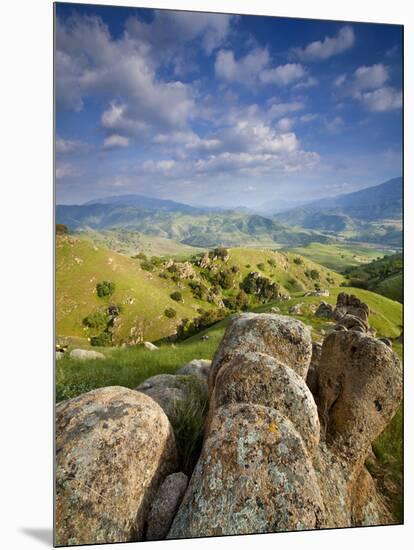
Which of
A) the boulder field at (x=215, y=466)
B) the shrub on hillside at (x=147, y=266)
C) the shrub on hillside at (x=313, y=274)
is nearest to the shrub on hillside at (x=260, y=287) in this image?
the shrub on hillside at (x=313, y=274)

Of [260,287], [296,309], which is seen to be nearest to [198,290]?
[260,287]

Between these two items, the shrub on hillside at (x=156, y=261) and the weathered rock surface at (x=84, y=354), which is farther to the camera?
the shrub on hillside at (x=156, y=261)

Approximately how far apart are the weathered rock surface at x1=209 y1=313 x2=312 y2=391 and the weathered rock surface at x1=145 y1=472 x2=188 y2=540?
4.12 ft

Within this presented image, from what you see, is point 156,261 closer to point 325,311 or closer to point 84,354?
point 84,354

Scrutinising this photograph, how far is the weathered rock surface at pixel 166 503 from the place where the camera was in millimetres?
4684

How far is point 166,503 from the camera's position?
15.4 feet

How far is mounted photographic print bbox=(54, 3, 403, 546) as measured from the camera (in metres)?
4.70

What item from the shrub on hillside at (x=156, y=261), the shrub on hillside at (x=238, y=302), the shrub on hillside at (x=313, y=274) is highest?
the shrub on hillside at (x=156, y=261)

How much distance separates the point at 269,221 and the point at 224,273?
1003 mm

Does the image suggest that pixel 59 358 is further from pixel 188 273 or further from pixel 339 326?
pixel 339 326

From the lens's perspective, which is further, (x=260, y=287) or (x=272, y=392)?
(x=260, y=287)

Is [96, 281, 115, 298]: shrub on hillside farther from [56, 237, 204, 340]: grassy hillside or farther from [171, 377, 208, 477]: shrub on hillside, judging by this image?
[171, 377, 208, 477]: shrub on hillside

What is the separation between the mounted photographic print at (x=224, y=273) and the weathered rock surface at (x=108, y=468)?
0.02m

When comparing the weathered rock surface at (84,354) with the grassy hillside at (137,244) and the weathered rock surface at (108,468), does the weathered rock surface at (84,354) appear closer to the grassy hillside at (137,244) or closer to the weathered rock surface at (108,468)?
the grassy hillside at (137,244)
